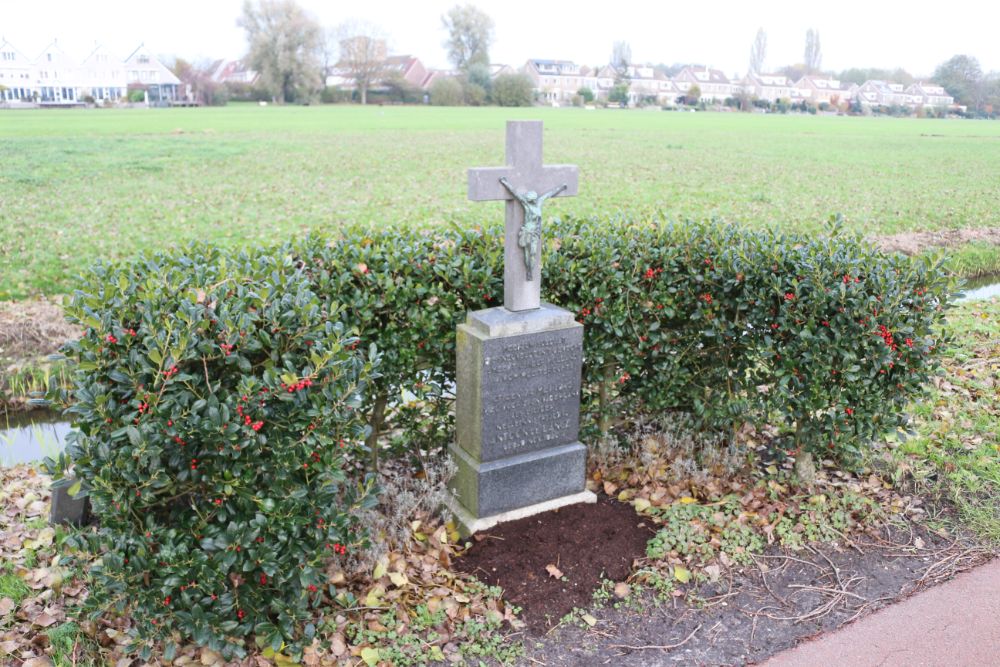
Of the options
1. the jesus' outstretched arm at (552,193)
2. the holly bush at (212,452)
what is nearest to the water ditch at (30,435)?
the holly bush at (212,452)

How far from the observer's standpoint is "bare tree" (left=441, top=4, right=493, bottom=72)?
10350 centimetres

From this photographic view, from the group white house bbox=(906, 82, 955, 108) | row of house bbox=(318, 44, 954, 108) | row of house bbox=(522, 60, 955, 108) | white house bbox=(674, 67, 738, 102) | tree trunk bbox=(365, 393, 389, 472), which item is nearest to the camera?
tree trunk bbox=(365, 393, 389, 472)

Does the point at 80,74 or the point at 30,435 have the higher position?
the point at 80,74

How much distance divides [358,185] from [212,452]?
17813 mm

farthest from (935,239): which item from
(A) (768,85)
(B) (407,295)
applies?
(A) (768,85)

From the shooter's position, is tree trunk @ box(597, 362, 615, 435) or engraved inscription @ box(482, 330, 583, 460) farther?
tree trunk @ box(597, 362, 615, 435)

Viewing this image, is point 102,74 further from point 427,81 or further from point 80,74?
point 427,81

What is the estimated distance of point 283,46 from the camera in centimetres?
8569

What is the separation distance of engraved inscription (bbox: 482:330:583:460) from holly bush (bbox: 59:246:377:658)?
114 centimetres

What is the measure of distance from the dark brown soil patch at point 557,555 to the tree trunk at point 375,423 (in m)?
0.97

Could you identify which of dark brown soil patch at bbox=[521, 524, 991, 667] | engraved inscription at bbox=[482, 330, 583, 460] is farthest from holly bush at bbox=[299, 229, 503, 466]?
dark brown soil patch at bbox=[521, 524, 991, 667]

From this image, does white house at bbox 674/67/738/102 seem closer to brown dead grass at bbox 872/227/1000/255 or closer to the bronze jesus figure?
brown dead grass at bbox 872/227/1000/255

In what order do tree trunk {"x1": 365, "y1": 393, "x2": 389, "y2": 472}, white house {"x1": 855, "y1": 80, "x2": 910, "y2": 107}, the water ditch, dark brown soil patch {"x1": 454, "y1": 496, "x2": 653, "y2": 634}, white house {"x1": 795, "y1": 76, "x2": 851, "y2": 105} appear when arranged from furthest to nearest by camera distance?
white house {"x1": 795, "y1": 76, "x2": 851, "y2": 105}
white house {"x1": 855, "y1": 80, "x2": 910, "y2": 107}
the water ditch
tree trunk {"x1": 365, "y1": 393, "x2": 389, "y2": 472}
dark brown soil patch {"x1": 454, "y1": 496, "x2": 653, "y2": 634}

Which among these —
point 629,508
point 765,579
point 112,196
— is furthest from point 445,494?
point 112,196
